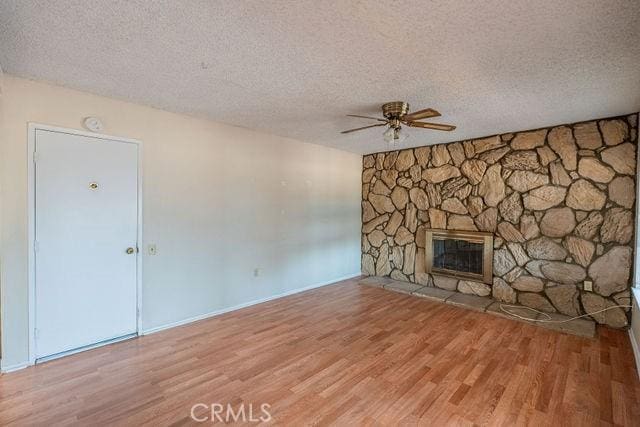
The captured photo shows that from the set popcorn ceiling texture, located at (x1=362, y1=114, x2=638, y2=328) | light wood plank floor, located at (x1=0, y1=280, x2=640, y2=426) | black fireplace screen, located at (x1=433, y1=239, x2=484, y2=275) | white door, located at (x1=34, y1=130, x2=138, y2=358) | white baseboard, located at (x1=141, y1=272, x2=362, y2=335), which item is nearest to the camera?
light wood plank floor, located at (x1=0, y1=280, x2=640, y2=426)

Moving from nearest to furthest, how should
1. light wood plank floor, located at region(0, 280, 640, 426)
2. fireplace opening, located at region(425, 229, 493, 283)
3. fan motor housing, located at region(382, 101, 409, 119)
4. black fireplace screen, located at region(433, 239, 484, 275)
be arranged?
light wood plank floor, located at region(0, 280, 640, 426)
fan motor housing, located at region(382, 101, 409, 119)
fireplace opening, located at region(425, 229, 493, 283)
black fireplace screen, located at region(433, 239, 484, 275)

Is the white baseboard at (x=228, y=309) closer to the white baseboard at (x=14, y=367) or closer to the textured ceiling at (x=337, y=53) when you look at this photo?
the white baseboard at (x=14, y=367)

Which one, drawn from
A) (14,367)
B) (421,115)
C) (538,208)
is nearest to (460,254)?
(538,208)

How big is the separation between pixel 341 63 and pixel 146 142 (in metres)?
2.24

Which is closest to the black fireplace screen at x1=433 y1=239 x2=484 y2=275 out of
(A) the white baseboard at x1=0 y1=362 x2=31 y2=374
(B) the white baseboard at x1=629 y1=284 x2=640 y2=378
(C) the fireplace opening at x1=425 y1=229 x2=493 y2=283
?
(C) the fireplace opening at x1=425 y1=229 x2=493 y2=283

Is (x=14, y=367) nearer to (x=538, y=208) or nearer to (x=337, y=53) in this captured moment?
(x=337, y=53)

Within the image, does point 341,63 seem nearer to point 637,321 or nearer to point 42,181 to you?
point 42,181

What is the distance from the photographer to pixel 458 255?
180 inches

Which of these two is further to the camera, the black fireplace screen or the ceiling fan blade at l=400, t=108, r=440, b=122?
the black fireplace screen

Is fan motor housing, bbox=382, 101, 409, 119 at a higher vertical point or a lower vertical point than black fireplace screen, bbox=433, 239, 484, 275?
higher

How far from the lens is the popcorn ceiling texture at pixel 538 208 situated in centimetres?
331

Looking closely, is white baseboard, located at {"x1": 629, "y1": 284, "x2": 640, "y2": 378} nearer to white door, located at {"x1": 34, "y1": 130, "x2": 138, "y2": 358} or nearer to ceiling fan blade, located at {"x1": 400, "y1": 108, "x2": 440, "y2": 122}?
ceiling fan blade, located at {"x1": 400, "y1": 108, "x2": 440, "y2": 122}

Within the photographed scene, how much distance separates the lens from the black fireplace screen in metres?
4.38

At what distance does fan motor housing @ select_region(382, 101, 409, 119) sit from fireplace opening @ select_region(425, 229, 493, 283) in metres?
2.47
